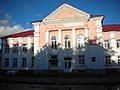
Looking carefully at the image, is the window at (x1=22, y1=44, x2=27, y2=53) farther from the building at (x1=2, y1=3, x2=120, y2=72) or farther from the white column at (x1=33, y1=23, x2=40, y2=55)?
the white column at (x1=33, y1=23, x2=40, y2=55)

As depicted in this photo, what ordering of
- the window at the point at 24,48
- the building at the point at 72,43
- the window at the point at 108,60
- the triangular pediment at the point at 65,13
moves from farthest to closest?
1. the window at the point at 24,48
2. the triangular pediment at the point at 65,13
3. the building at the point at 72,43
4. the window at the point at 108,60

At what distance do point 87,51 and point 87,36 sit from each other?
7.59 ft

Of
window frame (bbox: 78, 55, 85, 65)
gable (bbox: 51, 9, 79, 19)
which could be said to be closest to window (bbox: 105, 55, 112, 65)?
window frame (bbox: 78, 55, 85, 65)

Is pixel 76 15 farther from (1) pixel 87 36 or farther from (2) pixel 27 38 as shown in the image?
(2) pixel 27 38

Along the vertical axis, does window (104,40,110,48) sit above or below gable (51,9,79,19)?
below

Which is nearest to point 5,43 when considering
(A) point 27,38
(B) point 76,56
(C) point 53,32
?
(A) point 27,38

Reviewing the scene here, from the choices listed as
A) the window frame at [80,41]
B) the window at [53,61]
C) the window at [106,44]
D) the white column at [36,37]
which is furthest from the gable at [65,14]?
the window at [53,61]

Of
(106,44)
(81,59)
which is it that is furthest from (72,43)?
(106,44)

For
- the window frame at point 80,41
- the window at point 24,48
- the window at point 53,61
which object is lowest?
the window at point 53,61

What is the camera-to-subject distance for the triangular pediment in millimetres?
26594

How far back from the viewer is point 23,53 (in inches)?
1180

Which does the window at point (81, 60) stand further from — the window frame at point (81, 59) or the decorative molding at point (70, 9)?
the decorative molding at point (70, 9)

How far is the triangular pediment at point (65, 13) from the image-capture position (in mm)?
26594

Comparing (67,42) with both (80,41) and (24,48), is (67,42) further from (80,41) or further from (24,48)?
(24,48)
